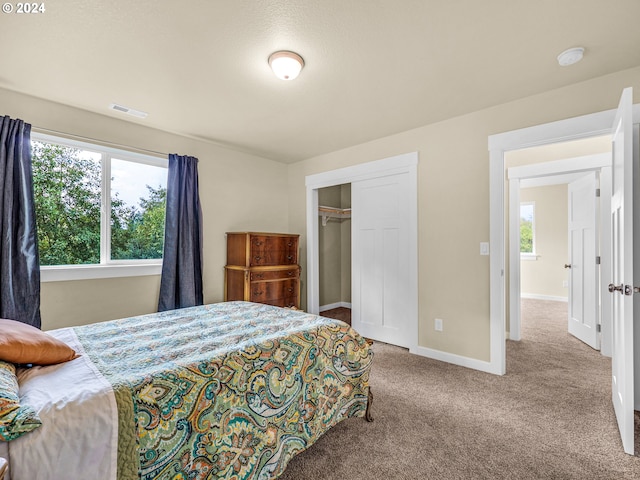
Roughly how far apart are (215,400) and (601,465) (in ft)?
6.69

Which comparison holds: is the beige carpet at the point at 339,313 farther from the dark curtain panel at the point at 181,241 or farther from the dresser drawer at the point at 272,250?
the dark curtain panel at the point at 181,241

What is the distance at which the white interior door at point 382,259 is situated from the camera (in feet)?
11.7

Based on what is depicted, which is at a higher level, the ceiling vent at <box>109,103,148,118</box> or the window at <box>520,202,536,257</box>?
the ceiling vent at <box>109,103,148,118</box>

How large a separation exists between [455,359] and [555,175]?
2598mm

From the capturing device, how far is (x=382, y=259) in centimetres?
379

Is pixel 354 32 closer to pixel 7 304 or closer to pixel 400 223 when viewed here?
pixel 400 223

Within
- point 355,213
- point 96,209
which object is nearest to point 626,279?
point 355,213

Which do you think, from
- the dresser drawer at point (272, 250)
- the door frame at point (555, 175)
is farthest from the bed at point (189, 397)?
the door frame at point (555, 175)

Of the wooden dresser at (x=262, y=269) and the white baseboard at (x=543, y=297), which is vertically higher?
the wooden dresser at (x=262, y=269)

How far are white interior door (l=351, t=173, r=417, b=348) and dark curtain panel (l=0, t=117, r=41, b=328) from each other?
10.5 feet

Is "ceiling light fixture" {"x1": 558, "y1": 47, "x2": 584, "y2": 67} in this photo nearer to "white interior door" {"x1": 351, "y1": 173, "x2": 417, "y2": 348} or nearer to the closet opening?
"white interior door" {"x1": 351, "y1": 173, "x2": 417, "y2": 348}

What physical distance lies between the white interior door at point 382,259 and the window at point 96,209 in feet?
7.81

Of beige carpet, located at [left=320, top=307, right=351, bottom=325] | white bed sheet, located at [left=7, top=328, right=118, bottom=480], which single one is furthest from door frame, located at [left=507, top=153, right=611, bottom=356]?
white bed sheet, located at [left=7, top=328, right=118, bottom=480]

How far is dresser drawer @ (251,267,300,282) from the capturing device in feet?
12.3
